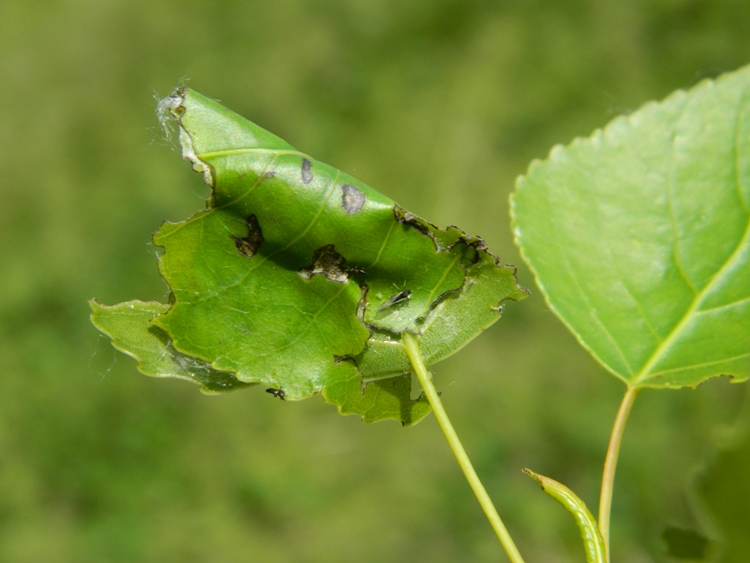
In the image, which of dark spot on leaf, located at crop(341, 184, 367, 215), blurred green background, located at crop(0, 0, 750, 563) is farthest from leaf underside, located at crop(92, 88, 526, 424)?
blurred green background, located at crop(0, 0, 750, 563)

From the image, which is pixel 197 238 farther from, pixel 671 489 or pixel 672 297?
pixel 671 489

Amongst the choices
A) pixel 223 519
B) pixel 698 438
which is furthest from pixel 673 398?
pixel 223 519

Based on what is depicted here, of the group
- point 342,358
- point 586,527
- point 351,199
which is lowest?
point 586,527

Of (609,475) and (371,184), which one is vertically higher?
(371,184)

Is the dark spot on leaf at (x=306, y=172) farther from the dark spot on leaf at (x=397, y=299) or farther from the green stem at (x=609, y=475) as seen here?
the green stem at (x=609, y=475)

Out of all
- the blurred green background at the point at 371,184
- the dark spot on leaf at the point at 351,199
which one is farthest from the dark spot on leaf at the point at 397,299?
the blurred green background at the point at 371,184

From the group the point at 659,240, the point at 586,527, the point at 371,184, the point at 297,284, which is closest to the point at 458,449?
the point at 586,527

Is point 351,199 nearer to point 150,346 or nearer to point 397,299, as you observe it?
point 397,299
